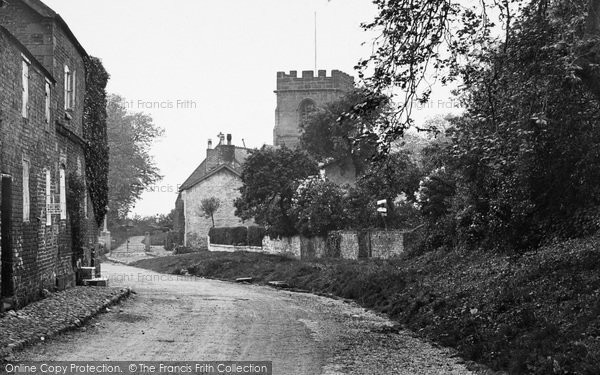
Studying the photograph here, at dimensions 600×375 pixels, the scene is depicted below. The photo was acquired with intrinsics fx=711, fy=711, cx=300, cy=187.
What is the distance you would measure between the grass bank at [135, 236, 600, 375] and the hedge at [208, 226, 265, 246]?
89.5 ft

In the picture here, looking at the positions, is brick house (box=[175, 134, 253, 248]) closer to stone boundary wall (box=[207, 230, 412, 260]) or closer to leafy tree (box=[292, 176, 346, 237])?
stone boundary wall (box=[207, 230, 412, 260])

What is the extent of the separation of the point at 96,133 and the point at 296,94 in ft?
189

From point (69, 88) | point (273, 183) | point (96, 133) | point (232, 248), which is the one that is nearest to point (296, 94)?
point (232, 248)

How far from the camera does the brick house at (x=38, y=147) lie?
1548cm

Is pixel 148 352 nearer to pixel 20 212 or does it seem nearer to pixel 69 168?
pixel 20 212

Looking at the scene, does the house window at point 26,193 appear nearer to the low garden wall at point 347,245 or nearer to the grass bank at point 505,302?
the grass bank at point 505,302

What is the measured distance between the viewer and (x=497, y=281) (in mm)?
15672

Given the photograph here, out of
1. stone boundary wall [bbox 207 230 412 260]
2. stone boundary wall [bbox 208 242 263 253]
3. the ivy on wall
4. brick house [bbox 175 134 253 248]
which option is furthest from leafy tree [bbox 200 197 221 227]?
the ivy on wall

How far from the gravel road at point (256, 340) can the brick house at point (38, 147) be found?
2.33m

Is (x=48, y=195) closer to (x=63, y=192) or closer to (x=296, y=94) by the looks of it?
(x=63, y=192)

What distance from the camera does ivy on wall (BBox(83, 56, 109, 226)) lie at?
26281mm

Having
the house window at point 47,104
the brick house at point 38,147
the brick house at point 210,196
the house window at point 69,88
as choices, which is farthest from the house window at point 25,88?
the brick house at point 210,196

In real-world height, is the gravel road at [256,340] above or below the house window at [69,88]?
below

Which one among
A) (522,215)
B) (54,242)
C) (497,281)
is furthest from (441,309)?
(54,242)
